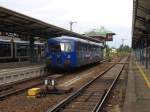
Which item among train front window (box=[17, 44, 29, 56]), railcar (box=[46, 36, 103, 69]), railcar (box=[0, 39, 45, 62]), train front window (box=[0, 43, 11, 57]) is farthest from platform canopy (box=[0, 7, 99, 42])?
train front window (box=[17, 44, 29, 56])

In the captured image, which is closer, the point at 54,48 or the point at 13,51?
the point at 54,48

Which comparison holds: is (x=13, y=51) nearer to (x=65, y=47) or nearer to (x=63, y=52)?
(x=65, y=47)

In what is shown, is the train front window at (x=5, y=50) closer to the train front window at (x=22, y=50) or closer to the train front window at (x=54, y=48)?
the train front window at (x=22, y=50)

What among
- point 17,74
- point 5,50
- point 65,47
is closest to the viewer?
point 17,74

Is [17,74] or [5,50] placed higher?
[5,50]

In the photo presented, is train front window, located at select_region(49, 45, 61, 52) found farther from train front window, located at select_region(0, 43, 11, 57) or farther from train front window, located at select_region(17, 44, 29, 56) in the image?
train front window, located at select_region(17, 44, 29, 56)

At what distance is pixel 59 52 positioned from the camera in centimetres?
3008

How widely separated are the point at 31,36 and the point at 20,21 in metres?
A: 10.7

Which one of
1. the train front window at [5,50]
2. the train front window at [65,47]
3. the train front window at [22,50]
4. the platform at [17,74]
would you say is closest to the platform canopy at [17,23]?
the train front window at [65,47]

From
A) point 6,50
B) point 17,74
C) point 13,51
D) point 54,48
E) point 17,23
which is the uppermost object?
point 17,23

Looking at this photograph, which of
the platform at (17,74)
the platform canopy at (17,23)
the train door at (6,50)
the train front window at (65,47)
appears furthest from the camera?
the train door at (6,50)

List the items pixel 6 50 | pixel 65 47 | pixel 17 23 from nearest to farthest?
pixel 17 23 < pixel 65 47 < pixel 6 50

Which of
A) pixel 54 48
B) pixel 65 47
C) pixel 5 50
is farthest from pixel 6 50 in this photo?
pixel 65 47

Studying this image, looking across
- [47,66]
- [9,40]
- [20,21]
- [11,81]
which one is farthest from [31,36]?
[11,81]
